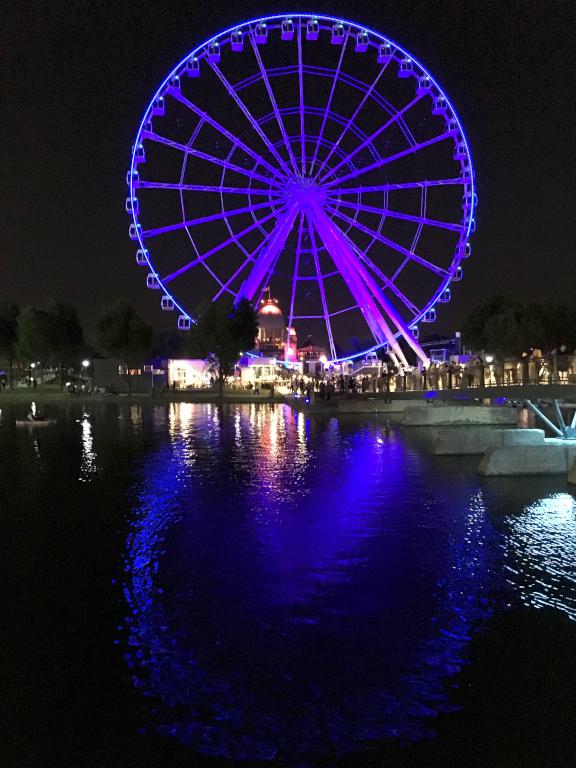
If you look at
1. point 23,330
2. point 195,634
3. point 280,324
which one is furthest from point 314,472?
point 280,324

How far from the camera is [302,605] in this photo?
8133mm

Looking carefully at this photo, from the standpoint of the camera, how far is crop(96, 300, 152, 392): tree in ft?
254

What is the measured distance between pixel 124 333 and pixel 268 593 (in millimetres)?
71423

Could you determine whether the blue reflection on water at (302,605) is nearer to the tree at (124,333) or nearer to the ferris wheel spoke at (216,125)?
the ferris wheel spoke at (216,125)

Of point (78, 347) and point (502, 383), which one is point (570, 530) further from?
point (78, 347)

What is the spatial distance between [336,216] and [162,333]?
122856mm

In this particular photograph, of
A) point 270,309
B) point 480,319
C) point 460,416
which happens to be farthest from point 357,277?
point 270,309

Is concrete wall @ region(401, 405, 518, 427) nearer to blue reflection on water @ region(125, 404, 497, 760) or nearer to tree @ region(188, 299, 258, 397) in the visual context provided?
blue reflection on water @ region(125, 404, 497, 760)

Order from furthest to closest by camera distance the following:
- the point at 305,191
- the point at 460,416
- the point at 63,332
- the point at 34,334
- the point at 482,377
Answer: the point at 63,332 < the point at 34,334 < the point at 305,191 < the point at 460,416 < the point at 482,377

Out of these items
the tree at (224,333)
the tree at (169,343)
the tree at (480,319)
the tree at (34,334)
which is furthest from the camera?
the tree at (169,343)

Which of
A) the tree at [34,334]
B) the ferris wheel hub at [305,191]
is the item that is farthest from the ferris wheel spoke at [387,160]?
the tree at [34,334]

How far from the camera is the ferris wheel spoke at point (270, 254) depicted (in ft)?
149

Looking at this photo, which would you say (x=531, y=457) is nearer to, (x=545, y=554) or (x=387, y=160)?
(x=545, y=554)

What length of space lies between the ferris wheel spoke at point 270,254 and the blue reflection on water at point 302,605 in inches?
1213
